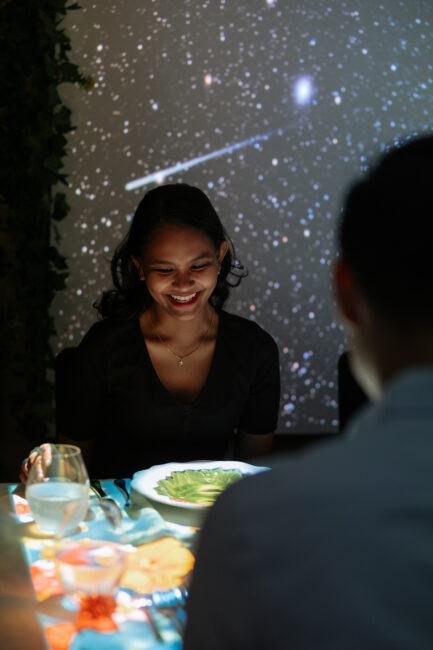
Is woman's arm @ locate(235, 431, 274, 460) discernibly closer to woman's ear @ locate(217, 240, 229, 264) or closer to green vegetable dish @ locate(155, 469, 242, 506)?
woman's ear @ locate(217, 240, 229, 264)

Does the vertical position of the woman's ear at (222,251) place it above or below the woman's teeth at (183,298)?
above

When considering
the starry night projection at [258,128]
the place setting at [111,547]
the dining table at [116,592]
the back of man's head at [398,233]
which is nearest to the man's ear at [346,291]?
the back of man's head at [398,233]

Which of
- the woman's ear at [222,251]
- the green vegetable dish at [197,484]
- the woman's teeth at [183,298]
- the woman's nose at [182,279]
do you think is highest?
the woman's ear at [222,251]

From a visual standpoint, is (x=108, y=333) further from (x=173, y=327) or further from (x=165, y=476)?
(x=165, y=476)

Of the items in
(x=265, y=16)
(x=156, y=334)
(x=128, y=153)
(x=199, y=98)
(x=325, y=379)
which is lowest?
(x=325, y=379)

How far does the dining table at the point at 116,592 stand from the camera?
803 mm

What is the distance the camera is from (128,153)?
9.54 feet

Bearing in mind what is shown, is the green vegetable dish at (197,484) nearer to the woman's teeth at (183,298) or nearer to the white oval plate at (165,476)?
the white oval plate at (165,476)

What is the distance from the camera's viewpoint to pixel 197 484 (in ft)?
4.23

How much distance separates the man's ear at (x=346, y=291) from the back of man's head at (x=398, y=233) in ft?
0.05

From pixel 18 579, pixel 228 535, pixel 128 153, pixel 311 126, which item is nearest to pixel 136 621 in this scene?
pixel 18 579

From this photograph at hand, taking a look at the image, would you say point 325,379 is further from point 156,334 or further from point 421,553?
point 421,553

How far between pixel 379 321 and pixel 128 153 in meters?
2.50

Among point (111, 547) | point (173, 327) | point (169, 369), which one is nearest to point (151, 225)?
point (173, 327)
